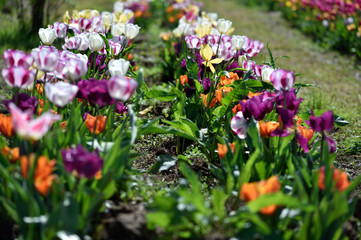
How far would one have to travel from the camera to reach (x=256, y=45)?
3.18m

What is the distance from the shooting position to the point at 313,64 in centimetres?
573

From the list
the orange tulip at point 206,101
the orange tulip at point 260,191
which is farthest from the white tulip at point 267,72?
the orange tulip at point 260,191

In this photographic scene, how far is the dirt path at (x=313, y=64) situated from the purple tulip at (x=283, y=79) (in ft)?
6.39

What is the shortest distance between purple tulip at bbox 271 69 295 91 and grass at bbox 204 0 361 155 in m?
1.28

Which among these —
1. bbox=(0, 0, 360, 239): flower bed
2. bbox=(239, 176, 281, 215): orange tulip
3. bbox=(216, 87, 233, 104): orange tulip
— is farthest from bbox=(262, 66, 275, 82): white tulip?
bbox=(239, 176, 281, 215): orange tulip

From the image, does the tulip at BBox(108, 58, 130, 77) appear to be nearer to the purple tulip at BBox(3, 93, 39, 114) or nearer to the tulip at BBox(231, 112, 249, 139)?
the purple tulip at BBox(3, 93, 39, 114)

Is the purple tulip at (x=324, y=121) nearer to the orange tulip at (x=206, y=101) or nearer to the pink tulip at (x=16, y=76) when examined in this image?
the orange tulip at (x=206, y=101)

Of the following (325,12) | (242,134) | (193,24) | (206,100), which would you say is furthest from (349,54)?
(242,134)

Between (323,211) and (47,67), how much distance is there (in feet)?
4.22

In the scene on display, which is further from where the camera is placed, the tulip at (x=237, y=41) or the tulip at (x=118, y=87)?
the tulip at (x=237, y=41)

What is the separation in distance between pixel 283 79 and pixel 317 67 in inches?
151

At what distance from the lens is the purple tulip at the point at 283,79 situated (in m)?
2.03

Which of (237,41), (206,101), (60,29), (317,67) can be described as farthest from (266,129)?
(317,67)

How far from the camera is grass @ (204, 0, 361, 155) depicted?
12.8 ft
